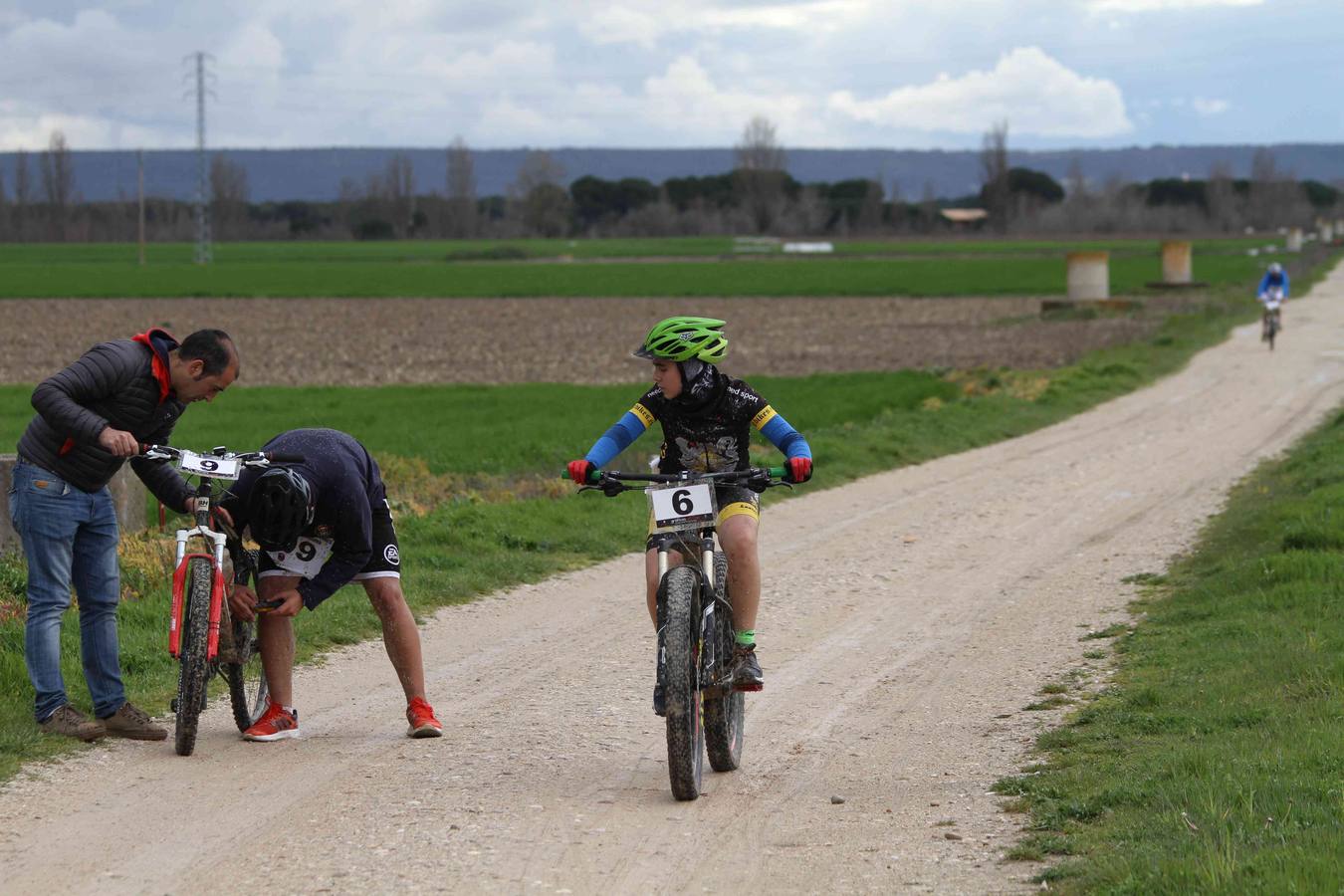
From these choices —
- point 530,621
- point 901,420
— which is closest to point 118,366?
point 530,621

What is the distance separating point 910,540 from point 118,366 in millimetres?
8720

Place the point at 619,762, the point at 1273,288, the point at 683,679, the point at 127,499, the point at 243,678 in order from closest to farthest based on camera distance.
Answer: the point at 683,679 < the point at 619,762 < the point at 243,678 < the point at 127,499 < the point at 1273,288

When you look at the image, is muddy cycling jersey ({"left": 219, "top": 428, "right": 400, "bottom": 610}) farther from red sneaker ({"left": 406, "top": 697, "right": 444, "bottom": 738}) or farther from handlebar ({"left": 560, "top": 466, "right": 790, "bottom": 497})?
handlebar ({"left": 560, "top": 466, "right": 790, "bottom": 497})

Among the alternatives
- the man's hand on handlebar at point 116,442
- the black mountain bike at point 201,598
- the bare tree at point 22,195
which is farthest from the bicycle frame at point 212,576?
the bare tree at point 22,195

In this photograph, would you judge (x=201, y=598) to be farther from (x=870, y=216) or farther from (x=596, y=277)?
(x=870, y=216)

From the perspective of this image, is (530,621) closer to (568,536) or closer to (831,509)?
(568,536)

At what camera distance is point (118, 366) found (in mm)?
7551

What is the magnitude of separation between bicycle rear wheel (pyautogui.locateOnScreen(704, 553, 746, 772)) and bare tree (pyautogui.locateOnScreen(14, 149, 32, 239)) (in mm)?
186031

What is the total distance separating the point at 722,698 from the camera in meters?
7.37


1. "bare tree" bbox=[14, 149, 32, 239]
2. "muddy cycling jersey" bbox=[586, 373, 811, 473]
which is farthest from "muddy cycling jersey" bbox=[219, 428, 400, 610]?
"bare tree" bbox=[14, 149, 32, 239]

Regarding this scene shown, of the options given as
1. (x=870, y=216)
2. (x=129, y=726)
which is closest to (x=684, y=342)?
(x=129, y=726)

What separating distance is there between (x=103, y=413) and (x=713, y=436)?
267 centimetres

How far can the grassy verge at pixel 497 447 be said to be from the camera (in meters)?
10.5

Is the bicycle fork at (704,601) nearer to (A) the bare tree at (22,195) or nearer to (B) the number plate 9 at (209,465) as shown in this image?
(B) the number plate 9 at (209,465)
